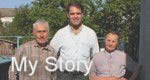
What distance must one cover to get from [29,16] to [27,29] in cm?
79

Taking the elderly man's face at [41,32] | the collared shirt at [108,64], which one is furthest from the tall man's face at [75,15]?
the collared shirt at [108,64]

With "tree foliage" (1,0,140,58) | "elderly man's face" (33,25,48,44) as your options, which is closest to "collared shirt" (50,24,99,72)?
"elderly man's face" (33,25,48,44)

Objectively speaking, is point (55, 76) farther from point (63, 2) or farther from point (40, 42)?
point (63, 2)

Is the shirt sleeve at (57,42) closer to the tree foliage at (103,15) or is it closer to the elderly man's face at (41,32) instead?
the elderly man's face at (41,32)

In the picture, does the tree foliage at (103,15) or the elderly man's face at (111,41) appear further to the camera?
the tree foliage at (103,15)

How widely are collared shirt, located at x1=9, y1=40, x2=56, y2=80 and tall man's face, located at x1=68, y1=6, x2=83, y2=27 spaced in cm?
36

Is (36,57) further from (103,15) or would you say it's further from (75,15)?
(103,15)

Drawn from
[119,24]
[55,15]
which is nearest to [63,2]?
[55,15]

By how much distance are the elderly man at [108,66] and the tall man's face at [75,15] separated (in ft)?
1.33

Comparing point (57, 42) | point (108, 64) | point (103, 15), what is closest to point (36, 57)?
point (57, 42)

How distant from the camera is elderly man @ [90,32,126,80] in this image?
529cm

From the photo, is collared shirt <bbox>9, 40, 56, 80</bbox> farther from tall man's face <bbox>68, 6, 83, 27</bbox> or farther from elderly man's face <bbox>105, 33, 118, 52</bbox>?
elderly man's face <bbox>105, 33, 118, 52</bbox>

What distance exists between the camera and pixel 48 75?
5234 millimetres

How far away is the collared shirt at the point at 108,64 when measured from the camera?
530 cm
